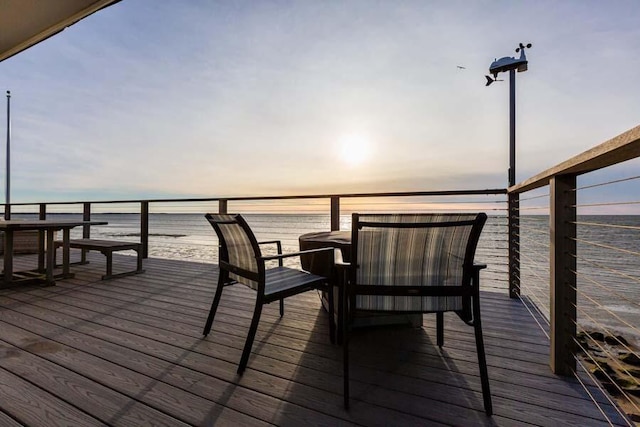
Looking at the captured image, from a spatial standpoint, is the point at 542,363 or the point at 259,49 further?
the point at 259,49

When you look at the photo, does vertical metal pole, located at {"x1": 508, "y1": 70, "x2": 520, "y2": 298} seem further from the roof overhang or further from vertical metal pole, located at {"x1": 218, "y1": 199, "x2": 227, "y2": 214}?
the roof overhang

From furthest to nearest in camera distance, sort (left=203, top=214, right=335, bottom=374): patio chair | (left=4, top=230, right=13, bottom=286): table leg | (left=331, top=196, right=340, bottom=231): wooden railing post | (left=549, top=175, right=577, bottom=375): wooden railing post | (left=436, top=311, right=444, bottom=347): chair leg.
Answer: (left=331, top=196, right=340, bottom=231): wooden railing post < (left=4, top=230, right=13, bottom=286): table leg < (left=436, top=311, right=444, bottom=347): chair leg < (left=203, top=214, right=335, bottom=374): patio chair < (left=549, top=175, right=577, bottom=375): wooden railing post

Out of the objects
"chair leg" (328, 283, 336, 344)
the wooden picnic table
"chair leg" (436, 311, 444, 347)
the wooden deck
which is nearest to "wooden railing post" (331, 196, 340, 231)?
the wooden deck

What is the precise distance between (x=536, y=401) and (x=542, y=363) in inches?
16.6

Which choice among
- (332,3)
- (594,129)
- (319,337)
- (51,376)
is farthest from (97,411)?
(594,129)

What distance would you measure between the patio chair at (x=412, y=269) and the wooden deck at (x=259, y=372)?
194 mm

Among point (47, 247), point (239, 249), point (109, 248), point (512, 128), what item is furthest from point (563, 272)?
point (47, 247)

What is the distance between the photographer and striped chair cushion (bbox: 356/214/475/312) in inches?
52.7

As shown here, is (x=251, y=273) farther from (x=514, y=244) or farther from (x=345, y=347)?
(x=514, y=244)

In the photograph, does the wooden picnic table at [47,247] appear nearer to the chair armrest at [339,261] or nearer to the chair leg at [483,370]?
the chair armrest at [339,261]

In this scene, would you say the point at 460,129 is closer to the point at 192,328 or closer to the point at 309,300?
the point at 309,300

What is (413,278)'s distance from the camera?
4.54ft

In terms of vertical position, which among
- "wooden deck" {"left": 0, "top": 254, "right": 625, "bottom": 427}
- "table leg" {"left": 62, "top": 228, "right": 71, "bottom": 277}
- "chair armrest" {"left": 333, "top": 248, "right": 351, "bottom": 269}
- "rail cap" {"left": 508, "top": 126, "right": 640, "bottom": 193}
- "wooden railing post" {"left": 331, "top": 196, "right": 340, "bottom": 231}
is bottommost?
"wooden deck" {"left": 0, "top": 254, "right": 625, "bottom": 427}

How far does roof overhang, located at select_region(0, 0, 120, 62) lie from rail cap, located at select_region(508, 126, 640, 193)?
11.3 feet
